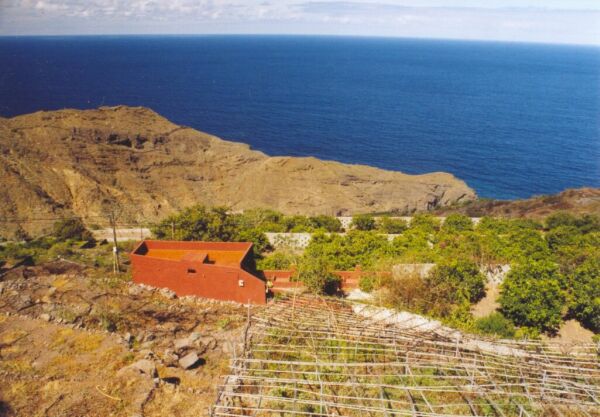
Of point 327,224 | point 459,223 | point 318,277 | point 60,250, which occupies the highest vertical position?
point 318,277

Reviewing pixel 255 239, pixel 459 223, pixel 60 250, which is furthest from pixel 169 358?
pixel 459 223

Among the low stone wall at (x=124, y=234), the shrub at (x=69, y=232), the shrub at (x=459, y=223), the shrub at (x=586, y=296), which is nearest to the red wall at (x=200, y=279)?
the shrub at (x=586, y=296)

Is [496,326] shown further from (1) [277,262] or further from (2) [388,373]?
(1) [277,262]

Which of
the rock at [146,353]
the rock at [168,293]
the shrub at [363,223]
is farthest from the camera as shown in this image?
the shrub at [363,223]

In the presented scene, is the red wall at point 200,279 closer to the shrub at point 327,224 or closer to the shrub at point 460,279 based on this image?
the shrub at point 460,279

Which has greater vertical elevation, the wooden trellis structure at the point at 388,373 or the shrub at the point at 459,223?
the wooden trellis structure at the point at 388,373

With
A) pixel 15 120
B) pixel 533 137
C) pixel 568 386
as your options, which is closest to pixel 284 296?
pixel 568 386

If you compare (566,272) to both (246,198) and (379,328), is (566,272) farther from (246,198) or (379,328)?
(246,198)
